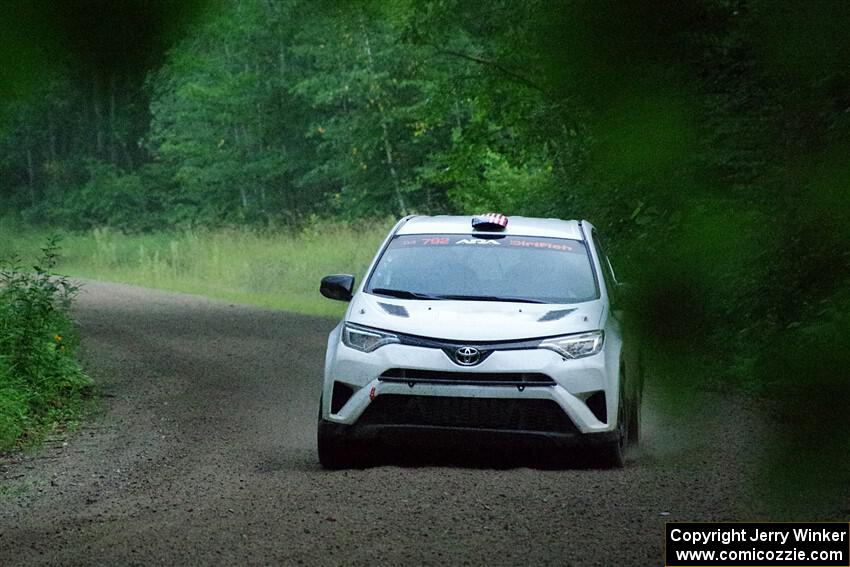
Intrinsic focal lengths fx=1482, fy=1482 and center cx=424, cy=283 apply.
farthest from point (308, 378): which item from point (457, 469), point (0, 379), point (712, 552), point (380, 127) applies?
point (380, 127)

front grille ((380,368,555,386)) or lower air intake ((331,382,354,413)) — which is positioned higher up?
front grille ((380,368,555,386))

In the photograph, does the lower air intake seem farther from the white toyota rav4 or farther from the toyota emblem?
the toyota emblem

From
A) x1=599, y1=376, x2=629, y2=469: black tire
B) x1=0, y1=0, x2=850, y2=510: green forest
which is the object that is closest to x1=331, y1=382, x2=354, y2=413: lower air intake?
x1=599, y1=376, x2=629, y2=469: black tire

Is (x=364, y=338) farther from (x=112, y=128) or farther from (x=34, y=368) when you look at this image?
(x=112, y=128)

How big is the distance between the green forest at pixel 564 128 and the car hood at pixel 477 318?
6076mm

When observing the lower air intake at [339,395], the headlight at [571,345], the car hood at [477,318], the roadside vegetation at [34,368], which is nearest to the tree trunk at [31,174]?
the car hood at [477,318]

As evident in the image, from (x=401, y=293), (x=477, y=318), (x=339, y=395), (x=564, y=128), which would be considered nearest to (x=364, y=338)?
(x=339, y=395)

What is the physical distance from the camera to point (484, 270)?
8.81 m

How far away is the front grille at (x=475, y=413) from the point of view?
25.9 ft

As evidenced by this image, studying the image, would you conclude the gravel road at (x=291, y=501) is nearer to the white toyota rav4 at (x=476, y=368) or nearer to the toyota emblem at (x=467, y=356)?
the white toyota rav4 at (x=476, y=368)

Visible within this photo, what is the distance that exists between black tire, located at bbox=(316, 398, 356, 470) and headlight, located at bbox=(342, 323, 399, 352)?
42 cm

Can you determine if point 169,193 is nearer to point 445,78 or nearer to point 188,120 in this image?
point 188,120

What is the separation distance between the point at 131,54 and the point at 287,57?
0.86ft

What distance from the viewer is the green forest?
1.40m
